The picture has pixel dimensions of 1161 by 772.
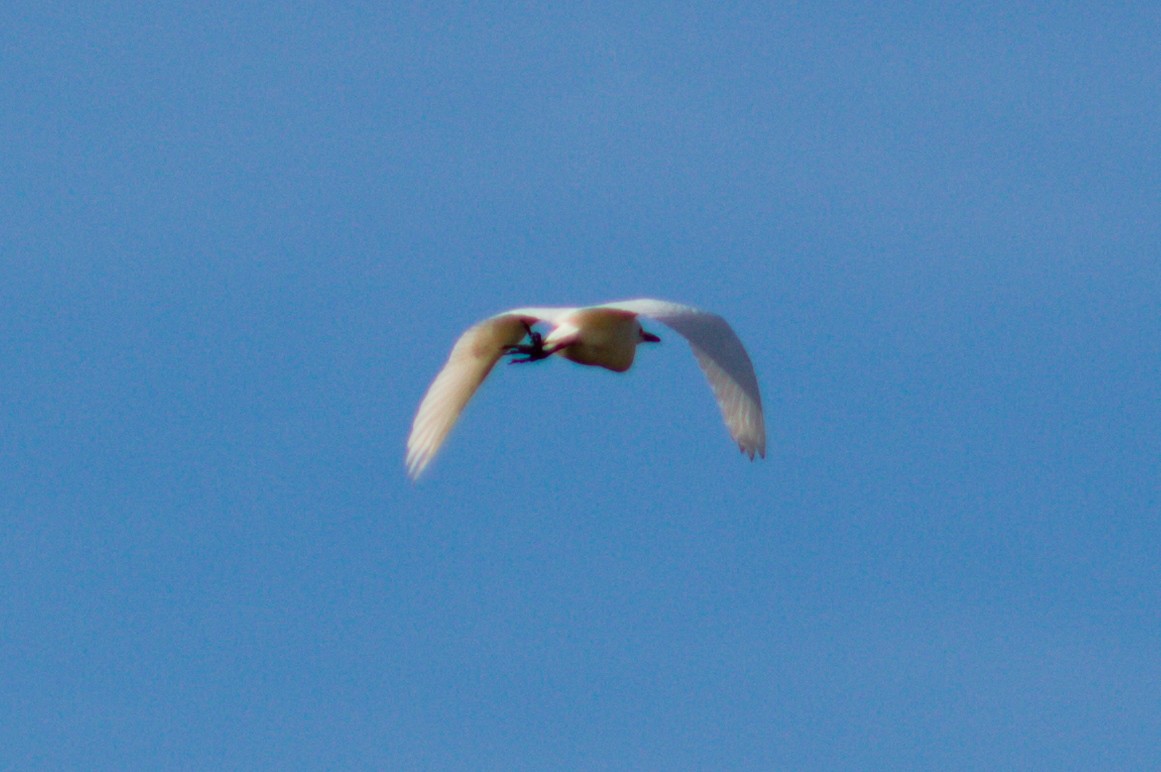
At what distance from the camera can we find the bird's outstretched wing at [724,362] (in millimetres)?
38781

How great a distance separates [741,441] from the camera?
39.8 m

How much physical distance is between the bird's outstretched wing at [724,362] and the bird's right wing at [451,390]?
1954mm

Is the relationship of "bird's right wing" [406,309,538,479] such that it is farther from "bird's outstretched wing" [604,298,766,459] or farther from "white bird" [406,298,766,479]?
"bird's outstretched wing" [604,298,766,459]

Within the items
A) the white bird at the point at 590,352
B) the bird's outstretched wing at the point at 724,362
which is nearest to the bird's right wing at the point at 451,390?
the white bird at the point at 590,352

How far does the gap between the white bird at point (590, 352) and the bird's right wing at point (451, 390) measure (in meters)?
0.01

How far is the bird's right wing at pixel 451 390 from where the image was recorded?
40250 millimetres

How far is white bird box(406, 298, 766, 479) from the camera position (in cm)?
3903

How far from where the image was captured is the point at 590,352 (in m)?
39.7

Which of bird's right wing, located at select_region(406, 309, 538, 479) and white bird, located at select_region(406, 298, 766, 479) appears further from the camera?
bird's right wing, located at select_region(406, 309, 538, 479)

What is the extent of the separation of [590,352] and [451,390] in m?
1.92

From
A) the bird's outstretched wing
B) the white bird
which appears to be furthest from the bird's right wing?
the bird's outstretched wing

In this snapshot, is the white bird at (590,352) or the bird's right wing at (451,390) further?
the bird's right wing at (451,390)

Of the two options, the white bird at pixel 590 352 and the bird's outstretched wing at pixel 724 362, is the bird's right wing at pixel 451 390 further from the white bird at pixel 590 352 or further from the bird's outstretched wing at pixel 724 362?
the bird's outstretched wing at pixel 724 362

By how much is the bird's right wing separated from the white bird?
0.01m
